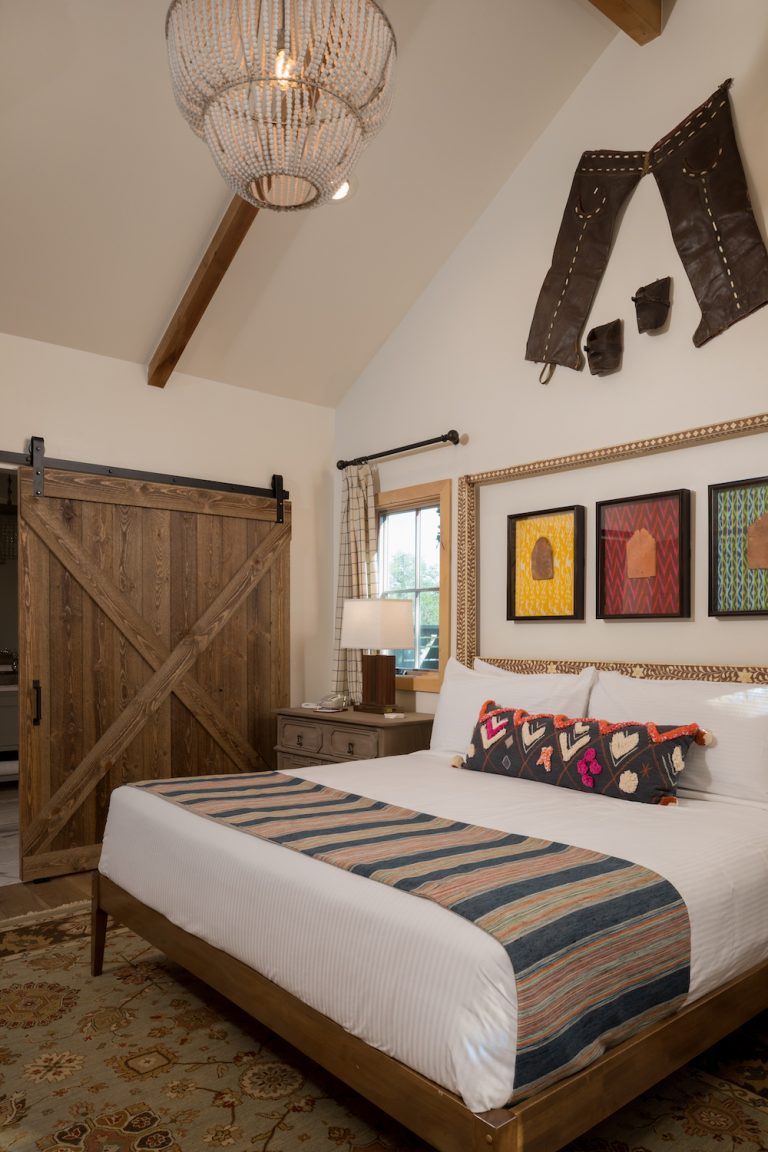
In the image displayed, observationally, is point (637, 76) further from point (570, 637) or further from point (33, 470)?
point (33, 470)

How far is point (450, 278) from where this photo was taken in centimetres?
454

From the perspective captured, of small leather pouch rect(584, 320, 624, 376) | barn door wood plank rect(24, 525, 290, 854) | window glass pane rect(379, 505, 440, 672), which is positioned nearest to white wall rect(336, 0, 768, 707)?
small leather pouch rect(584, 320, 624, 376)

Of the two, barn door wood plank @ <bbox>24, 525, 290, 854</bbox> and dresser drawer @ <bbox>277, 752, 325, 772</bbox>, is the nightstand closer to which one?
dresser drawer @ <bbox>277, 752, 325, 772</bbox>

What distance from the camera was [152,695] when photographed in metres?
4.40

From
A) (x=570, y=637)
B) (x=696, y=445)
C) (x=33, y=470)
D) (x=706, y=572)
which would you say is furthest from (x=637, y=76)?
(x=33, y=470)

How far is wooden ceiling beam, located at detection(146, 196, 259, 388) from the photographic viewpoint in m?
3.77

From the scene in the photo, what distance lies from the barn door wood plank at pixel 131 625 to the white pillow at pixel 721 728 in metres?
2.50

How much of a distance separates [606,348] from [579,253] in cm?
52

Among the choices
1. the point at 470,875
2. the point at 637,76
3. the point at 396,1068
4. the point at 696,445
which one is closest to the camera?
the point at 396,1068

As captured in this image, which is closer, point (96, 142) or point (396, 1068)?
point (396, 1068)

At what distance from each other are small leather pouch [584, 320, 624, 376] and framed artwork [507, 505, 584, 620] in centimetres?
62

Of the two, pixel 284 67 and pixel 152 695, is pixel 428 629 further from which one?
pixel 284 67

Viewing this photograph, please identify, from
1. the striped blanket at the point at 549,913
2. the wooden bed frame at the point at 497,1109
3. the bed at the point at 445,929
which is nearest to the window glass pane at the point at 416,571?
the bed at the point at 445,929

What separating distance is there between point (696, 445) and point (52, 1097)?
9.95 ft
